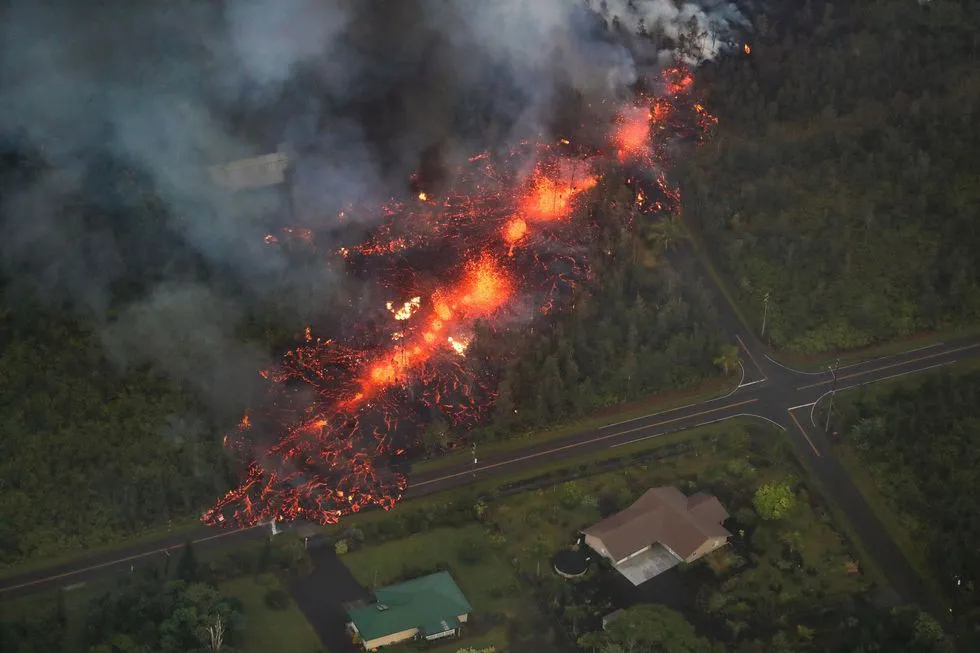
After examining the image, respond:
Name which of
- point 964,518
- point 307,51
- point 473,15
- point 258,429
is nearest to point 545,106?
point 473,15

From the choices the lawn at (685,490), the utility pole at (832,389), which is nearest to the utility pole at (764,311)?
the utility pole at (832,389)

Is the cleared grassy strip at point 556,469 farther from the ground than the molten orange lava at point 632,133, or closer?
closer

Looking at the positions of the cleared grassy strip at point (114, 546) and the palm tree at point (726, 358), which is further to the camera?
the palm tree at point (726, 358)

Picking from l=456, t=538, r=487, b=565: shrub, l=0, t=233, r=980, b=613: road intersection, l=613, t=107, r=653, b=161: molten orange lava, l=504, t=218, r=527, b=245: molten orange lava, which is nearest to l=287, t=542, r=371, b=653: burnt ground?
l=0, t=233, r=980, b=613: road intersection

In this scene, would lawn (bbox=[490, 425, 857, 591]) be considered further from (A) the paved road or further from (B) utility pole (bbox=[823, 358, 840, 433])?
(B) utility pole (bbox=[823, 358, 840, 433])

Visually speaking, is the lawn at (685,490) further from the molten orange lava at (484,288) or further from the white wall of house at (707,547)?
the molten orange lava at (484,288)

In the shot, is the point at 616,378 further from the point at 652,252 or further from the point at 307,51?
the point at 307,51
